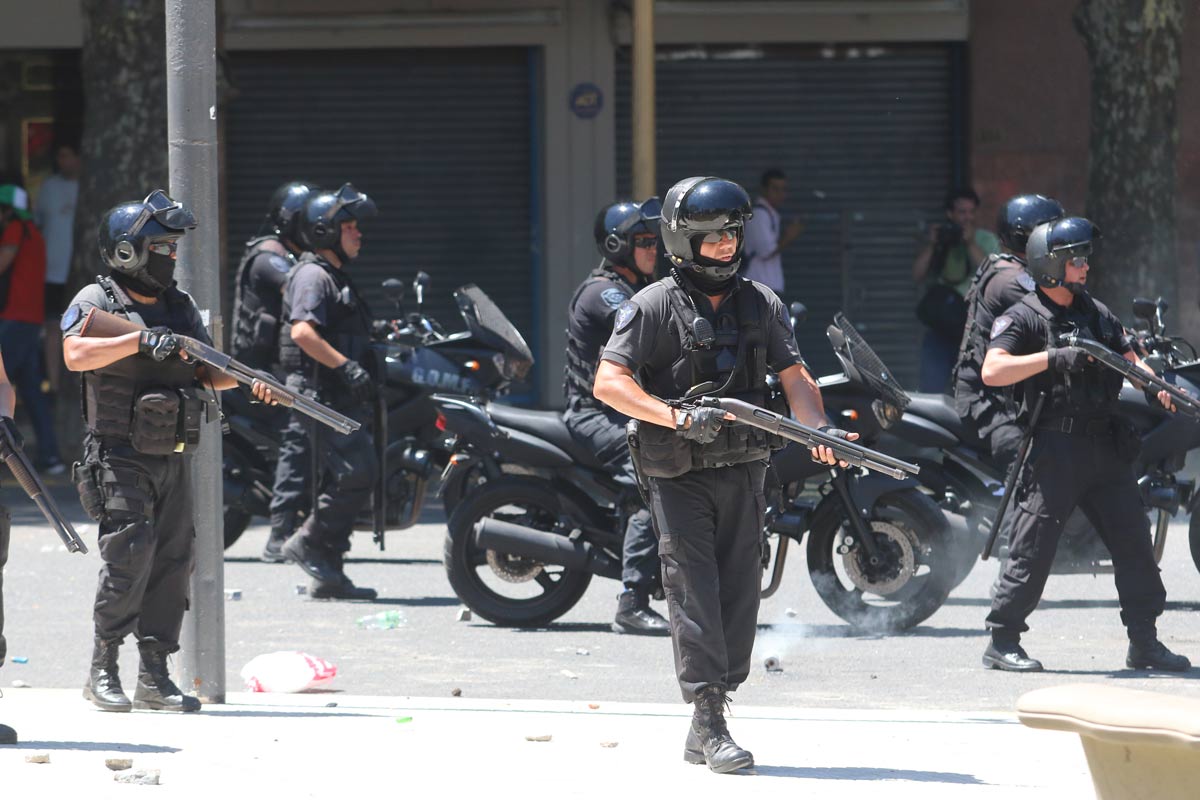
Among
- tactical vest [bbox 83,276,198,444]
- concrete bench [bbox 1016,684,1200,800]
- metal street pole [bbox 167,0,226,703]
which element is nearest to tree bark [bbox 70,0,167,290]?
metal street pole [bbox 167,0,226,703]

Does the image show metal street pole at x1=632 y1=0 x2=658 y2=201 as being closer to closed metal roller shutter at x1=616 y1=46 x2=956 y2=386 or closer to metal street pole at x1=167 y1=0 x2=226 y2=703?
closed metal roller shutter at x1=616 y1=46 x2=956 y2=386

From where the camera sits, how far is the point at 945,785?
5629 millimetres

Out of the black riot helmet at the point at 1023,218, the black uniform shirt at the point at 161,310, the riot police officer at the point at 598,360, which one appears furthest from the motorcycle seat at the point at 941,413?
the black uniform shirt at the point at 161,310

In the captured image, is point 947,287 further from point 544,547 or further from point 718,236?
point 718,236

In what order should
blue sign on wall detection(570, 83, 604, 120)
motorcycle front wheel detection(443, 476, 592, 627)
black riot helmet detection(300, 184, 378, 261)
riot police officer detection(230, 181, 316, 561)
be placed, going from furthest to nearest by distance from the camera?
1. blue sign on wall detection(570, 83, 604, 120)
2. riot police officer detection(230, 181, 316, 561)
3. black riot helmet detection(300, 184, 378, 261)
4. motorcycle front wheel detection(443, 476, 592, 627)

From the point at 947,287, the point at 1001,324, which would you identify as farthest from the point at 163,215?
the point at 947,287

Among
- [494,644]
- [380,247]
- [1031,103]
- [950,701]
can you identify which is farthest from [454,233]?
[950,701]

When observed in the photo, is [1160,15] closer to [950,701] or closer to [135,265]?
[950,701]

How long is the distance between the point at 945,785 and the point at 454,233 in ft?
39.5

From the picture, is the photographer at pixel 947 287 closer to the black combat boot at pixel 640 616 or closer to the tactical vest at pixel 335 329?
A: the tactical vest at pixel 335 329

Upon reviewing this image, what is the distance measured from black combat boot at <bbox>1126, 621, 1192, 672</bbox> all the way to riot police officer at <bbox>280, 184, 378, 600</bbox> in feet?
11.8

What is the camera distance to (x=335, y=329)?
969 cm

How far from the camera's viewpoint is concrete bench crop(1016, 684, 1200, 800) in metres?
4.16

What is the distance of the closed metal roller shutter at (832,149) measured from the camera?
1703 cm
